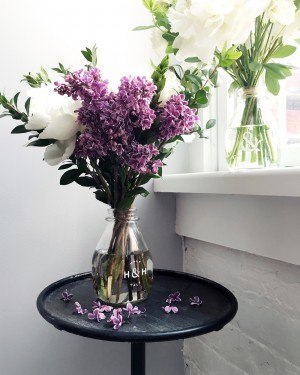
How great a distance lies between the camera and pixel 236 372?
101cm

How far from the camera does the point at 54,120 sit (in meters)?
0.67

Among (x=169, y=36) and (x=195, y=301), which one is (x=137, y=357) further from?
(x=169, y=36)

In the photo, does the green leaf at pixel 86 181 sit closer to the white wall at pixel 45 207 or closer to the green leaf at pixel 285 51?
the white wall at pixel 45 207

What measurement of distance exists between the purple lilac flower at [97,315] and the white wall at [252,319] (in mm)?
430

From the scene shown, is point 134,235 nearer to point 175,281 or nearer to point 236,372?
point 175,281

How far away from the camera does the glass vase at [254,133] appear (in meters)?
0.82

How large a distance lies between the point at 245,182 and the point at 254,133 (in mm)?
112

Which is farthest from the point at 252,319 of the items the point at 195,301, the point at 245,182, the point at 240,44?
the point at 240,44

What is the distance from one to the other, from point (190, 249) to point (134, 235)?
47 centimetres

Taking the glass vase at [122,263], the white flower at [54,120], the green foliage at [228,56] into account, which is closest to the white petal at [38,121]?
the white flower at [54,120]

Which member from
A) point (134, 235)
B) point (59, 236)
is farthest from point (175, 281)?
point (59, 236)

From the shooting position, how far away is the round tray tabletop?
2.07 ft

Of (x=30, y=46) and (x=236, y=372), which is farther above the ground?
A: (x=30, y=46)

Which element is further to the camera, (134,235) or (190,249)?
(190,249)
